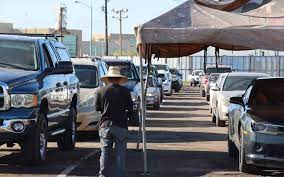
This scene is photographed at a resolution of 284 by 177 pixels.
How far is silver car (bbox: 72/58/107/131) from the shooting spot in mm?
16500

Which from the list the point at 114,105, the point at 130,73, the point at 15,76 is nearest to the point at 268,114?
the point at 114,105

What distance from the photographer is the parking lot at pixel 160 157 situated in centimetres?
1177

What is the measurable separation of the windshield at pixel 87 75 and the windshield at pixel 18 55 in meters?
4.43

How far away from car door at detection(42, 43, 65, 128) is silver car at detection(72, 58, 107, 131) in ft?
6.21

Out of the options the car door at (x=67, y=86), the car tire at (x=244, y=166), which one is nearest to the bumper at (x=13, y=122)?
the car door at (x=67, y=86)

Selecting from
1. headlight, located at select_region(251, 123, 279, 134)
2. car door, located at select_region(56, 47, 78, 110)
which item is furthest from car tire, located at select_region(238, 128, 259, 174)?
car door, located at select_region(56, 47, 78, 110)

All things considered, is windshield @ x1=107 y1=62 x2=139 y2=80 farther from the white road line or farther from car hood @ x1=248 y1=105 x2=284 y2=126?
car hood @ x1=248 y1=105 x2=284 y2=126

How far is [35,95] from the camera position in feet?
38.2

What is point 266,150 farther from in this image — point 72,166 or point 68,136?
point 68,136

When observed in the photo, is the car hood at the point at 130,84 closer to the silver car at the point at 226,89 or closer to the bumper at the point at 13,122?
the silver car at the point at 226,89

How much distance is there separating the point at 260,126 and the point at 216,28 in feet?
5.57

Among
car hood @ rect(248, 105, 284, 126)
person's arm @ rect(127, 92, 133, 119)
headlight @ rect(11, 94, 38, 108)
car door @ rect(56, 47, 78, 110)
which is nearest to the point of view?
person's arm @ rect(127, 92, 133, 119)

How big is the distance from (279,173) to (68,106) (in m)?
4.77

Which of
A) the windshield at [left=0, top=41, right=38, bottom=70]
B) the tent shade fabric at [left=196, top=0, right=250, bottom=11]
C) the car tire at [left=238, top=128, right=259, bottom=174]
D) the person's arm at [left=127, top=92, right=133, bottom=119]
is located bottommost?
the car tire at [left=238, top=128, right=259, bottom=174]
